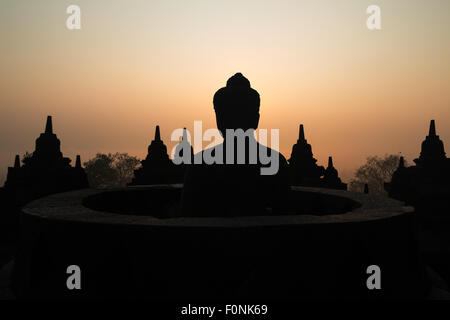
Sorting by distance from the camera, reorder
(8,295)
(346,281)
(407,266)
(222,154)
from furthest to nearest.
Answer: (222,154)
(8,295)
(407,266)
(346,281)

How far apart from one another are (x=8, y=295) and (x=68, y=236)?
1411 millimetres

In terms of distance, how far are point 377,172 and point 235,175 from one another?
46.8m

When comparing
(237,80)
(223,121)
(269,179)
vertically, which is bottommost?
(269,179)

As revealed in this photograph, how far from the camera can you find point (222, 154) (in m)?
4.82

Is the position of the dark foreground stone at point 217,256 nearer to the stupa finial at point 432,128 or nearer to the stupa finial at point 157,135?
the stupa finial at point 432,128

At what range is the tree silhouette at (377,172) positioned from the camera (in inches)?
1827

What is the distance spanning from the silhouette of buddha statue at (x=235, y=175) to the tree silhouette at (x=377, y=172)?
145 ft

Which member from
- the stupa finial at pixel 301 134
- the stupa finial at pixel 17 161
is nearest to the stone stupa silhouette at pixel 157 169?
the stupa finial at pixel 17 161

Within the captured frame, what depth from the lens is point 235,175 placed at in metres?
4.72

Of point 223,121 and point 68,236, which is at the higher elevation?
point 223,121

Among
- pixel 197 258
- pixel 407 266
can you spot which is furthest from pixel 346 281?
pixel 197 258
